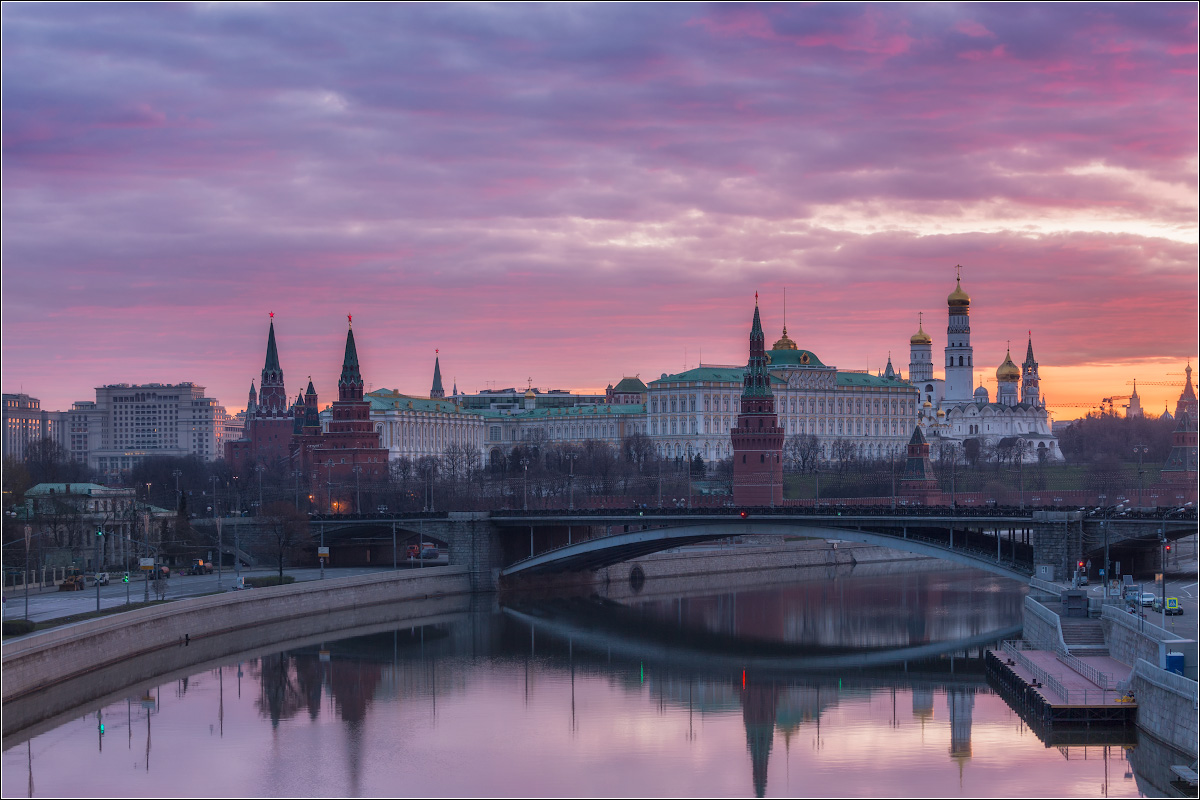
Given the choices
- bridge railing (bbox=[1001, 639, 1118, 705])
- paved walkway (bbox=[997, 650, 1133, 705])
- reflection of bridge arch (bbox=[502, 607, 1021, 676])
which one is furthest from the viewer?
reflection of bridge arch (bbox=[502, 607, 1021, 676])

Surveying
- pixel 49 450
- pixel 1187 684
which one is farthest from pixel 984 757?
pixel 49 450

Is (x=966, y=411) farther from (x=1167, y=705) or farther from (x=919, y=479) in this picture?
(x=1167, y=705)

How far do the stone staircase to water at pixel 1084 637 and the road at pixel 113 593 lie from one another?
30833mm

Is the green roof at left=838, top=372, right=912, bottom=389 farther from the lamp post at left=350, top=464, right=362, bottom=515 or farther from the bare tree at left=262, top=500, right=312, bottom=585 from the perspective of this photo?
the bare tree at left=262, top=500, right=312, bottom=585

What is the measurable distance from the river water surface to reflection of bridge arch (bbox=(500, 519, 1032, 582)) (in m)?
2.89

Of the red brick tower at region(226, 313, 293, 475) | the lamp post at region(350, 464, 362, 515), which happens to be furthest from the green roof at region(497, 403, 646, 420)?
the lamp post at region(350, 464, 362, 515)

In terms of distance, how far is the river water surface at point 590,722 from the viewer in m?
35.2

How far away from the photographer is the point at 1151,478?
113m

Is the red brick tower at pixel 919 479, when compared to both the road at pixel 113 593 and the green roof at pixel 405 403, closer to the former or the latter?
the road at pixel 113 593

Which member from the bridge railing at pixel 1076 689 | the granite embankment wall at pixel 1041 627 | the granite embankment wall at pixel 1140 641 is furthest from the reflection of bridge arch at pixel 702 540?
the granite embankment wall at pixel 1140 641

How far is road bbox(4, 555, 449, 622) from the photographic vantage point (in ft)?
163

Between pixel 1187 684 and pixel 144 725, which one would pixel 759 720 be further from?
pixel 144 725

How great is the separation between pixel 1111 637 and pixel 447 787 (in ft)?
66.7

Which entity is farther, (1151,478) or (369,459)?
(369,459)
